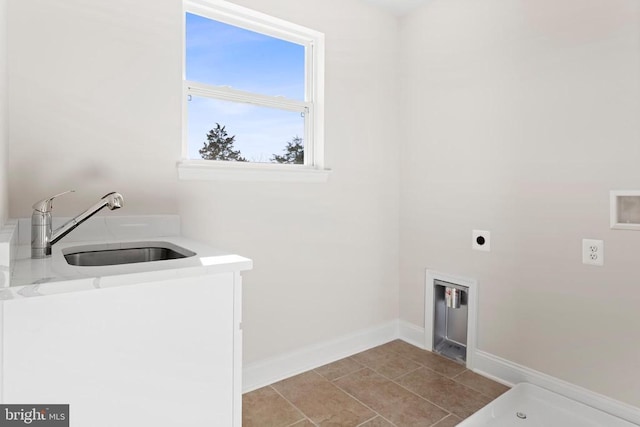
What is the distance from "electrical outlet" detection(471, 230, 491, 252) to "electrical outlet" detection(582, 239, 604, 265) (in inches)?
20.2

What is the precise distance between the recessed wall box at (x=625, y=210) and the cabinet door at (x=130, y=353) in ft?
5.88

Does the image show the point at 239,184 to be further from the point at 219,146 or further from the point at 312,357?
the point at 312,357

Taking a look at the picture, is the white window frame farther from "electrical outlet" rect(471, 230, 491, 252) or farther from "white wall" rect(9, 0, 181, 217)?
"electrical outlet" rect(471, 230, 491, 252)

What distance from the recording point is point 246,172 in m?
A: 2.14

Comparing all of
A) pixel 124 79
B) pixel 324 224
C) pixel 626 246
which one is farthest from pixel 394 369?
pixel 124 79

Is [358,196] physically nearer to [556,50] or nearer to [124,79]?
[556,50]

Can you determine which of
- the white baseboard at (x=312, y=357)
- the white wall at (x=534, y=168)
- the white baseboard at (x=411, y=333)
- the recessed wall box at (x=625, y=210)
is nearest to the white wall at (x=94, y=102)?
the white baseboard at (x=312, y=357)

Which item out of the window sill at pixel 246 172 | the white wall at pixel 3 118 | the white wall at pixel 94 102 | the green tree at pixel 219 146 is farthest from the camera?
the green tree at pixel 219 146

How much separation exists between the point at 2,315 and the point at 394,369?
2068 mm

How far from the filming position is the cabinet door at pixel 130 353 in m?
0.96

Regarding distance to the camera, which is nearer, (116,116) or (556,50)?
(116,116)

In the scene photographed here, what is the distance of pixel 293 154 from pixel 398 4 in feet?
4.44

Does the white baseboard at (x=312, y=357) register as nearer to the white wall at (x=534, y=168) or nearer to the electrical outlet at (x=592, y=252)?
the white wall at (x=534, y=168)

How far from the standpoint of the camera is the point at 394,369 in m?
2.40
